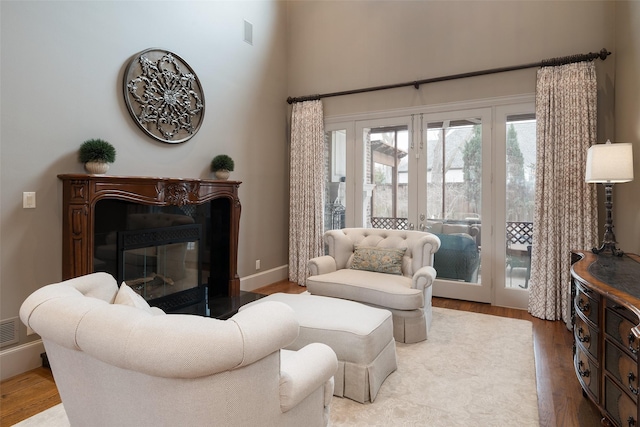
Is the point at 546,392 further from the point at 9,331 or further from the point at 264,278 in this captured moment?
the point at 9,331

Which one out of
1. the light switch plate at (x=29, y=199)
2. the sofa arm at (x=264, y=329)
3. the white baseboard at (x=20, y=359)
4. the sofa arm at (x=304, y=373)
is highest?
the light switch plate at (x=29, y=199)

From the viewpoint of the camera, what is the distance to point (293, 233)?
17.4ft

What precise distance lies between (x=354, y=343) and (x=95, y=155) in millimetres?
2423

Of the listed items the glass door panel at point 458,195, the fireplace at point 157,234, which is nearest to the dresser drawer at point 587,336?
the glass door panel at point 458,195

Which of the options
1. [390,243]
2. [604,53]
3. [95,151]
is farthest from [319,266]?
[604,53]

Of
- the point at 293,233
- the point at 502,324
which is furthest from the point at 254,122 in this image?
the point at 502,324

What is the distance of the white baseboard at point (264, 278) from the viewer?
471cm

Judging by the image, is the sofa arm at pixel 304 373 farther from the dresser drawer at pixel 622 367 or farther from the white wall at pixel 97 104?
the white wall at pixel 97 104

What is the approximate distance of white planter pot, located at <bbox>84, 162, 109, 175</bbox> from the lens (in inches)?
112

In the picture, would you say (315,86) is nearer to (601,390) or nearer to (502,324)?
(502,324)

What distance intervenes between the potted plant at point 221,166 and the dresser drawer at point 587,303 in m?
3.41

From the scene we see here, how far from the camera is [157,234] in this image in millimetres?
3471

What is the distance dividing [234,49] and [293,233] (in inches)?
101

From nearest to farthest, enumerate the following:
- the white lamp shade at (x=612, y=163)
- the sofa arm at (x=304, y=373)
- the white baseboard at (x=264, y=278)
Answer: the sofa arm at (x=304, y=373)
the white lamp shade at (x=612, y=163)
the white baseboard at (x=264, y=278)
